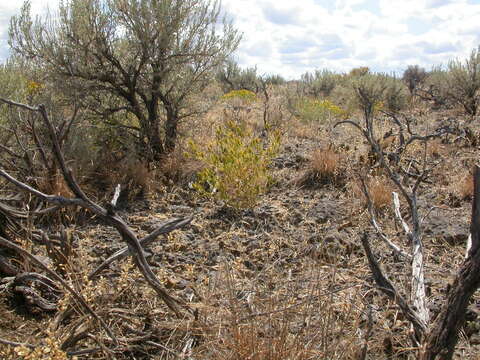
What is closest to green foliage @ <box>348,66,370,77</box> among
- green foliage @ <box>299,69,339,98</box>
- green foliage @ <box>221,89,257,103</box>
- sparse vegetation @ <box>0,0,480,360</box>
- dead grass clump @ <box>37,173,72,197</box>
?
green foliage @ <box>299,69,339,98</box>

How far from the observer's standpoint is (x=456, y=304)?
1.94 metres

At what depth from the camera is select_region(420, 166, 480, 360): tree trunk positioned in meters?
1.92

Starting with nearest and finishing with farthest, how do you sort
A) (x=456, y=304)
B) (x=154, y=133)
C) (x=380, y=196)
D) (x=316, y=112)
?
(x=456, y=304) < (x=380, y=196) < (x=154, y=133) < (x=316, y=112)

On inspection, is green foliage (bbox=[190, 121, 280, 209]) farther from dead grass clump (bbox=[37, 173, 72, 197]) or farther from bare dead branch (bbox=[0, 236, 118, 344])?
bare dead branch (bbox=[0, 236, 118, 344])

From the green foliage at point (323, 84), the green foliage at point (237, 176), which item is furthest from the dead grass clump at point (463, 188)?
the green foliage at point (323, 84)

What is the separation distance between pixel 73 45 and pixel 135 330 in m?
4.53

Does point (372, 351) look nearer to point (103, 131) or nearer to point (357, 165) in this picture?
point (357, 165)

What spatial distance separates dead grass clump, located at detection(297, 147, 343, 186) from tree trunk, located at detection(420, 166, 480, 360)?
3.92m

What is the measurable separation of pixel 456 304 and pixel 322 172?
4.09 m

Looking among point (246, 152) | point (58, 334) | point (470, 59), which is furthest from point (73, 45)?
point (470, 59)

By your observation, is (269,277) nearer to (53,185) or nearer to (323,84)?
(53,185)

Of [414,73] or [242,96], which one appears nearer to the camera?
[242,96]

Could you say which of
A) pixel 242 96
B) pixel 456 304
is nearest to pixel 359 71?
pixel 242 96

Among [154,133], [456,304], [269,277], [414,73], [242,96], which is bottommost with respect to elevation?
[269,277]
